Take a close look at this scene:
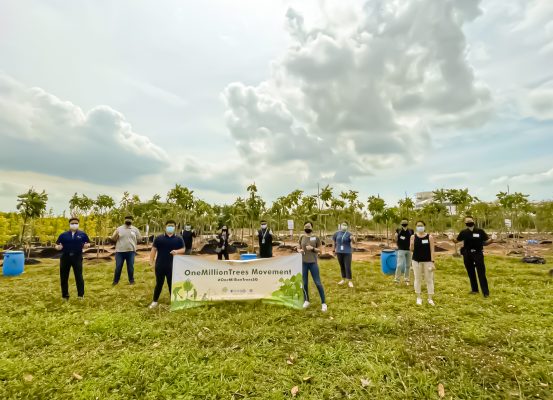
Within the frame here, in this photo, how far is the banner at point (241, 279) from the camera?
6500 mm

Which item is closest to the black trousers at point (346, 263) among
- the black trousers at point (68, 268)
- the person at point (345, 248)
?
the person at point (345, 248)

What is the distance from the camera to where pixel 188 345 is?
14.8 feet

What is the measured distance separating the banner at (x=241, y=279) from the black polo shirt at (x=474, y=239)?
171 inches

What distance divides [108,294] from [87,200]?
24178 millimetres

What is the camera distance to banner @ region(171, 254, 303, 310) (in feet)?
21.3

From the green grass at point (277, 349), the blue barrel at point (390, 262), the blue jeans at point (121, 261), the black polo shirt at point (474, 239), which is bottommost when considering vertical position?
the green grass at point (277, 349)

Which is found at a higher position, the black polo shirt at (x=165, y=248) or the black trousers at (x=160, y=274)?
the black polo shirt at (x=165, y=248)

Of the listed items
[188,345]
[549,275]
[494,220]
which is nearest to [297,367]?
[188,345]

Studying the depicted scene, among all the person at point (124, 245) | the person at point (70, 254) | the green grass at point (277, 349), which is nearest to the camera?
the green grass at point (277, 349)

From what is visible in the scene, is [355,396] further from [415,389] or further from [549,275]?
[549,275]

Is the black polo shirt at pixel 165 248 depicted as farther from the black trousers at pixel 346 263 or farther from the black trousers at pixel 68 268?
the black trousers at pixel 346 263

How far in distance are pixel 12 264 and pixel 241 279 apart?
9.60m

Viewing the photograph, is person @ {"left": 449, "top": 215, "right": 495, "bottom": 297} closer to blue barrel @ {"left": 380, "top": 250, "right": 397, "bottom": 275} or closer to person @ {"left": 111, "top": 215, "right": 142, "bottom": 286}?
blue barrel @ {"left": 380, "top": 250, "right": 397, "bottom": 275}

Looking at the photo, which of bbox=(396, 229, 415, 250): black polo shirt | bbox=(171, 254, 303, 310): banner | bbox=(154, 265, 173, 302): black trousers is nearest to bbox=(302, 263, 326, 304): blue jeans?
bbox=(171, 254, 303, 310): banner
